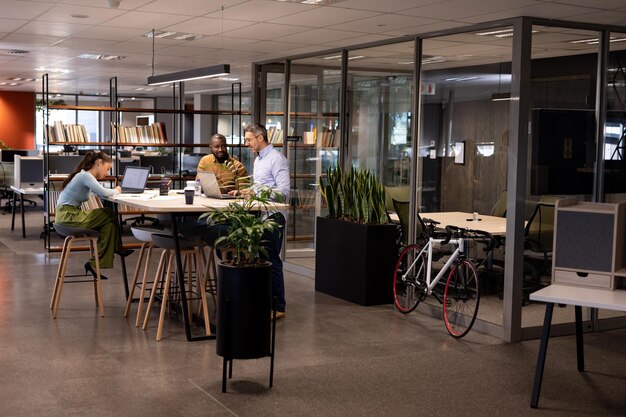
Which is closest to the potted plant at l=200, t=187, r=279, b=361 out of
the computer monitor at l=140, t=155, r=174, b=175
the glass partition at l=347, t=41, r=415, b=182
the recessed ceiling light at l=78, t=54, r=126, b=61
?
the glass partition at l=347, t=41, r=415, b=182

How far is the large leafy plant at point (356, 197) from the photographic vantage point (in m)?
7.75

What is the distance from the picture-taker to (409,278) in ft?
24.4

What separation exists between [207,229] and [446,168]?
2289mm

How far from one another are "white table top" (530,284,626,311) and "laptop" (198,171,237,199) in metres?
3.24

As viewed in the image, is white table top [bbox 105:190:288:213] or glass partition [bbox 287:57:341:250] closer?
white table top [bbox 105:190:288:213]

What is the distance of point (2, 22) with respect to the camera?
7797 mm

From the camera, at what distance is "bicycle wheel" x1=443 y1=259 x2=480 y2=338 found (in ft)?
21.7

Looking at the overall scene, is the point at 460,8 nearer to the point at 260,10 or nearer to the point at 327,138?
the point at 260,10

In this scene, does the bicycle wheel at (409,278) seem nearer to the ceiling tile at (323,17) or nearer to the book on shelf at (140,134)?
the ceiling tile at (323,17)

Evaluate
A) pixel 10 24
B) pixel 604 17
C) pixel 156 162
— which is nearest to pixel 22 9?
pixel 10 24

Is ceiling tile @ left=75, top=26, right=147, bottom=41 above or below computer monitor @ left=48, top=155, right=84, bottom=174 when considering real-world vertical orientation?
above

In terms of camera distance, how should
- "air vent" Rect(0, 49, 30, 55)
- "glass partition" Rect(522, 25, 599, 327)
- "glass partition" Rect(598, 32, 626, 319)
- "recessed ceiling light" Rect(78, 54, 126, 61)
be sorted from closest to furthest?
"glass partition" Rect(522, 25, 599, 327) → "glass partition" Rect(598, 32, 626, 319) → "air vent" Rect(0, 49, 30, 55) → "recessed ceiling light" Rect(78, 54, 126, 61)

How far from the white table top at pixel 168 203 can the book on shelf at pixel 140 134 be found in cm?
434

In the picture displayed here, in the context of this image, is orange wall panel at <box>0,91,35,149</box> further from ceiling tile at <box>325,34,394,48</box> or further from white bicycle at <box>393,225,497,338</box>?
white bicycle at <box>393,225,497,338</box>
